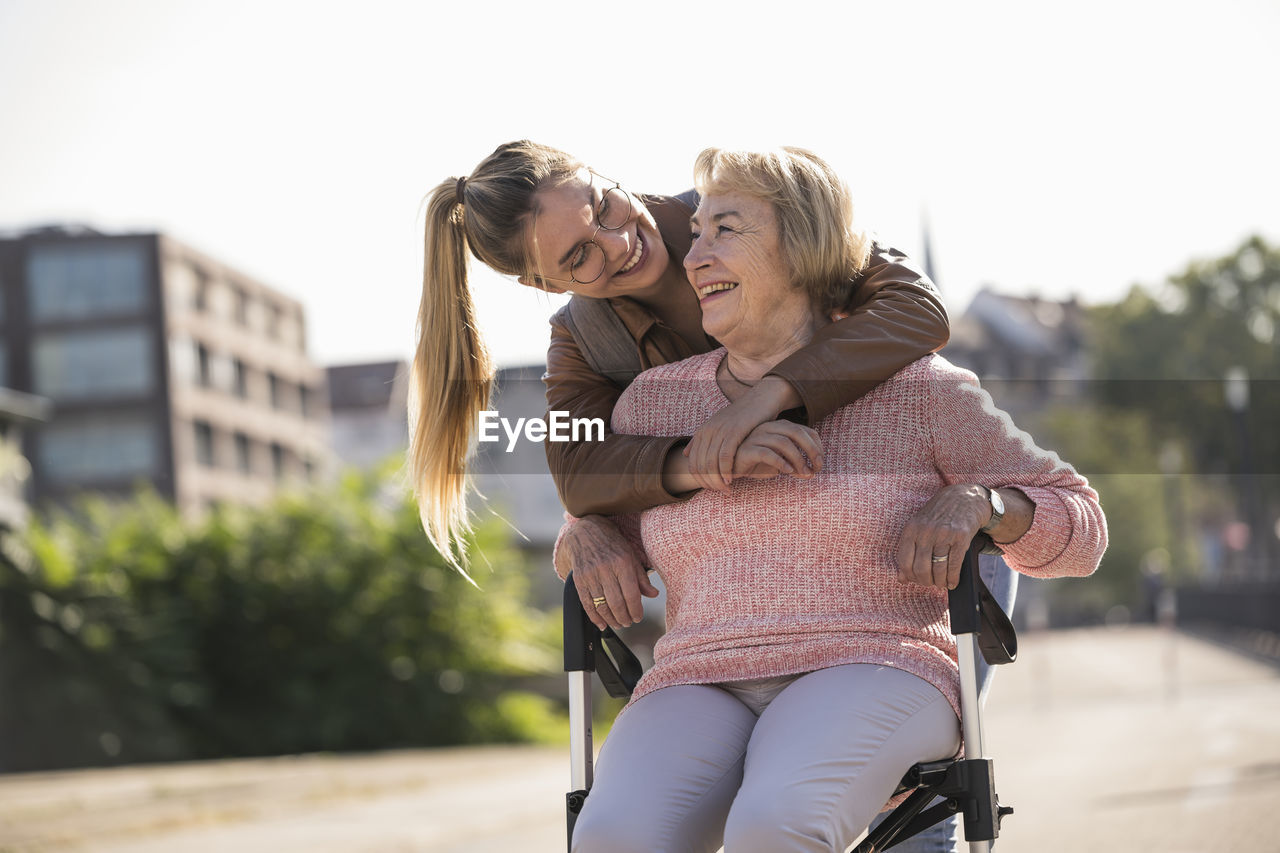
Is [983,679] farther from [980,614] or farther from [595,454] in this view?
[595,454]

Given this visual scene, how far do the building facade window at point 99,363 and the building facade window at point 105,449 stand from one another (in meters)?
1.17

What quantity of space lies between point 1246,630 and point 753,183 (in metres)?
23.6

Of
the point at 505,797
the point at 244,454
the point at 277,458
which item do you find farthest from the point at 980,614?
the point at 277,458

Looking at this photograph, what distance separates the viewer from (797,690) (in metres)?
2.00

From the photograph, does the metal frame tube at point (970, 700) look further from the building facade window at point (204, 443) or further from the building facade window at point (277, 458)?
the building facade window at point (277, 458)

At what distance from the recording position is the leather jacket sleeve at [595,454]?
2.19m

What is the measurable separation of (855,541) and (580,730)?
539mm

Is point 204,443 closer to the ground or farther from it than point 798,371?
farther from it

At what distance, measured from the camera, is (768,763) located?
6.20 ft

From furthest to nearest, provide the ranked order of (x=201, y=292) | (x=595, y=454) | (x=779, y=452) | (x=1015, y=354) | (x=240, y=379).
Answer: (x=240, y=379) < (x=201, y=292) < (x=1015, y=354) < (x=595, y=454) < (x=779, y=452)

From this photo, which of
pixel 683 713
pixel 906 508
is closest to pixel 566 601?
pixel 683 713

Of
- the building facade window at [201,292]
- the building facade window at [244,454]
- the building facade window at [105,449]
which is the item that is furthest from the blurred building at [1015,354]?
the building facade window at [244,454]

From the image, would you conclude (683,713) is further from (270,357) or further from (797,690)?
(270,357)

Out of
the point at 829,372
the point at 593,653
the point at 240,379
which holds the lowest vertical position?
A: the point at 593,653
